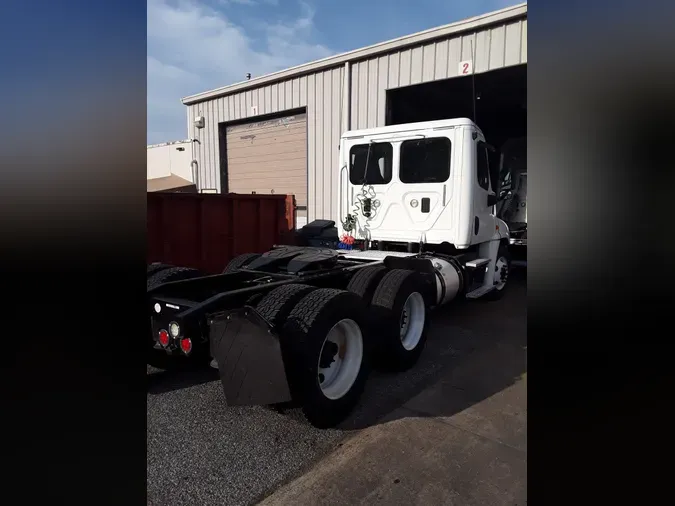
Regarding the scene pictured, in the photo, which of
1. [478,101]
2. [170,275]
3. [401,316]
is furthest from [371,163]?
[478,101]

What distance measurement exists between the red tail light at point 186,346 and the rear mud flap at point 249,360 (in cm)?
24

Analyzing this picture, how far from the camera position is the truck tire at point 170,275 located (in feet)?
14.2

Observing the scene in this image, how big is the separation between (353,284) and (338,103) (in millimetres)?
7402

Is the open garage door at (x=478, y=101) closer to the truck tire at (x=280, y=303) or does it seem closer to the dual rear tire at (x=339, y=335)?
the dual rear tire at (x=339, y=335)

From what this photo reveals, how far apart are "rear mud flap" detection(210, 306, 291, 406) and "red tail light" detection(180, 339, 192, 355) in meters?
0.24

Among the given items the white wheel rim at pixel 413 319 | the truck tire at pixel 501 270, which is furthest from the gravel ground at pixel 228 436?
the truck tire at pixel 501 270

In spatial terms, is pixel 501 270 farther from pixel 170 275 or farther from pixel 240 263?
pixel 170 275

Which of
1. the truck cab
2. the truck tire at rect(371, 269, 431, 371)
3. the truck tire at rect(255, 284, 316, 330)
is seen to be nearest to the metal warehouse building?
the truck cab

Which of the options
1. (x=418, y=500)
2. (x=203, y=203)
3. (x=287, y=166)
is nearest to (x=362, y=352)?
(x=418, y=500)
